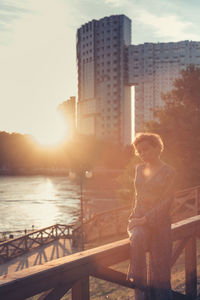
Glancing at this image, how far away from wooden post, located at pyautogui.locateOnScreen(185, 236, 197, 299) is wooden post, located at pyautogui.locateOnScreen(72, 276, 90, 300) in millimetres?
1536

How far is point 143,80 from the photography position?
14712cm

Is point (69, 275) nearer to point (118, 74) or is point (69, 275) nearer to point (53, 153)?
point (53, 153)

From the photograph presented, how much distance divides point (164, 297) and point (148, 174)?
1155mm

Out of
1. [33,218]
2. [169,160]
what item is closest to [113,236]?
[169,160]

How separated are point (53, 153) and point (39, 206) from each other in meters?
70.0

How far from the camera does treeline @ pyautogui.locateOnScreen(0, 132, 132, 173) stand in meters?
120

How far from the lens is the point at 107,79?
140375mm

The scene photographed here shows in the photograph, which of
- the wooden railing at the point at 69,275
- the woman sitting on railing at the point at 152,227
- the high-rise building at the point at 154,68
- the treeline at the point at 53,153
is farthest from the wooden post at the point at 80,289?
the high-rise building at the point at 154,68

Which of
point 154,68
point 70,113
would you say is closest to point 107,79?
point 154,68

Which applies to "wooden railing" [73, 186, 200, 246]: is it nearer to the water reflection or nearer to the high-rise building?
the water reflection

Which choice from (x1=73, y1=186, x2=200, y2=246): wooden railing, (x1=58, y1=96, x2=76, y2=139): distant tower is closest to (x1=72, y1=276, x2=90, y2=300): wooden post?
(x1=73, y1=186, x2=200, y2=246): wooden railing

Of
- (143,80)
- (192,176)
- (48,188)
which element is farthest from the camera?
(143,80)

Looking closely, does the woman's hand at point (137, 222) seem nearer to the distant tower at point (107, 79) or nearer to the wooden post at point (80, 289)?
the wooden post at point (80, 289)

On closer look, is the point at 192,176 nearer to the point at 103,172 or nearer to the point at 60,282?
the point at 60,282
